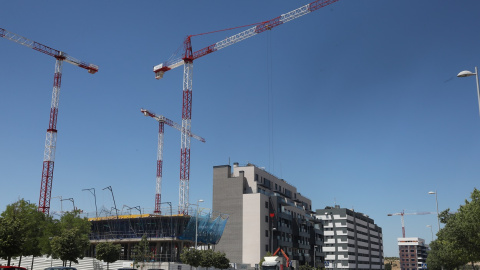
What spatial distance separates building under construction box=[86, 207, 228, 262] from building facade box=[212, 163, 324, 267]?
25.6 feet

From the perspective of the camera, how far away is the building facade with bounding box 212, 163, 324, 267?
102 meters

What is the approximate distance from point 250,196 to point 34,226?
2006 inches

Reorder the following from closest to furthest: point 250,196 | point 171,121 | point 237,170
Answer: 1. point 250,196
2. point 237,170
3. point 171,121

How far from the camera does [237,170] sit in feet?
375

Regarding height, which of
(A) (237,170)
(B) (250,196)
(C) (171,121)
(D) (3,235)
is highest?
(C) (171,121)

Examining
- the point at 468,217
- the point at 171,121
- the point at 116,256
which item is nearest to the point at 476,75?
the point at 468,217

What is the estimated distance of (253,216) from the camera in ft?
339

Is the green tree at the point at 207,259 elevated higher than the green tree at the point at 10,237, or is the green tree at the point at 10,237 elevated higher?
the green tree at the point at 10,237

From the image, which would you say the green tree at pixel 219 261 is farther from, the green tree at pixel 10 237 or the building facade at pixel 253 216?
the green tree at pixel 10 237

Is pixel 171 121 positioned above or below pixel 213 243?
above

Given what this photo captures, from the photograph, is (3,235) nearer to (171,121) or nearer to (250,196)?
(250,196)

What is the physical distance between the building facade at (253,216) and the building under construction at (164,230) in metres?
7.79

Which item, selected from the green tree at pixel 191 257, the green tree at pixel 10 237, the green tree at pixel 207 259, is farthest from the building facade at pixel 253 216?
the green tree at pixel 10 237

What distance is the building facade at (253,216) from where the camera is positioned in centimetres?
10231
